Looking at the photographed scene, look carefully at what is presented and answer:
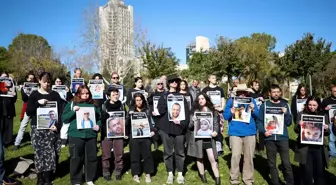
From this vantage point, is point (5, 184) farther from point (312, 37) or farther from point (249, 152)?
point (312, 37)

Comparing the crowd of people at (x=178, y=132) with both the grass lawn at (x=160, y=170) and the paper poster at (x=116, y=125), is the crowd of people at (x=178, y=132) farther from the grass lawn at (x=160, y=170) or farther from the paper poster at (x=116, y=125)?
the grass lawn at (x=160, y=170)

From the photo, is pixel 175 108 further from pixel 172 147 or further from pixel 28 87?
pixel 28 87

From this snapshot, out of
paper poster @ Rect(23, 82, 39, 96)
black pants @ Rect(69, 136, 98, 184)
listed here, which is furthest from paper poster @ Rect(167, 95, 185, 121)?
paper poster @ Rect(23, 82, 39, 96)

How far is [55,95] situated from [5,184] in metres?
Result: 2.31

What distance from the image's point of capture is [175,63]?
2958 centimetres

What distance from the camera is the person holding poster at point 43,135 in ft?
19.5

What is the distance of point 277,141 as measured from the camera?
19.5ft

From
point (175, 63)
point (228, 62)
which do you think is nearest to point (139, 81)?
point (175, 63)

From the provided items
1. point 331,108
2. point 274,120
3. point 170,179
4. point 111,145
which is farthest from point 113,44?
point 274,120

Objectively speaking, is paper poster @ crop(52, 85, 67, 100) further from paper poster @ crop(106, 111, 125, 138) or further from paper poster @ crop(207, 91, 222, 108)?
paper poster @ crop(207, 91, 222, 108)

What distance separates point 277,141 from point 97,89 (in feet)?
19.6

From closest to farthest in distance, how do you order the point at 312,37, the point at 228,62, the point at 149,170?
the point at 149,170 < the point at 312,37 < the point at 228,62

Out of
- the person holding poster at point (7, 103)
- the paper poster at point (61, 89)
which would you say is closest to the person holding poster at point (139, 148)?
the paper poster at point (61, 89)

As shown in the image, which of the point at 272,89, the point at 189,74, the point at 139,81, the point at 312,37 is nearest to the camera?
the point at 272,89
